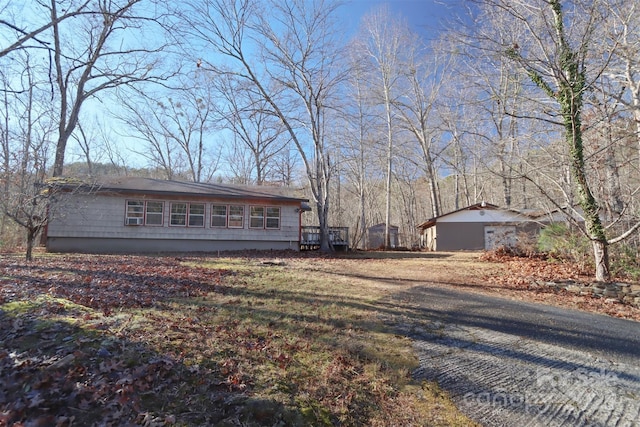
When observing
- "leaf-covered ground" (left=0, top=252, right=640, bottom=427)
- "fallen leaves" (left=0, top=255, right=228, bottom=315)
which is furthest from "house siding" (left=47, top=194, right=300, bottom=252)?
"leaf-covered ground" (left=0, top=252, right=640, bottom=427)

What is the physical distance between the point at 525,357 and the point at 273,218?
13694 millimetres

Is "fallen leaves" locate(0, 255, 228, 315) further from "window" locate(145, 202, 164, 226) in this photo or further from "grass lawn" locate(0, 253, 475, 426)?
"window" locate(145, 202, 164, 226)

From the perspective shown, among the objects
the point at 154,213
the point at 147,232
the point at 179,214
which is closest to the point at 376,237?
the point at 179,214

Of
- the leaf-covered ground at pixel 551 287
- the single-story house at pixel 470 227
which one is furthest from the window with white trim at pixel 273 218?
the single-story house at pixel 470 227

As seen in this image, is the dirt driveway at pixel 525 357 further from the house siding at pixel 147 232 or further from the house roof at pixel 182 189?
the house roof at pixel 182 189

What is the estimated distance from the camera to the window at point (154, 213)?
1459 centimetres

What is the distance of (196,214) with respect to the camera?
15250 millimetres

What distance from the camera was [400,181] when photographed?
3378 centimetres

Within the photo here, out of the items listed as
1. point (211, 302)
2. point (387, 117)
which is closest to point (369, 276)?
point (211, 302)

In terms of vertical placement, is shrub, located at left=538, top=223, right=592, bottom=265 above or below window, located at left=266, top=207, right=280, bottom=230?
below

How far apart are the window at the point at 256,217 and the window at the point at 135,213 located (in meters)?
4.91

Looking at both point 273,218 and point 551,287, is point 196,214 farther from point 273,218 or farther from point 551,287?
point 551,287

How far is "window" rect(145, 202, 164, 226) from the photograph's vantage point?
47.9ft

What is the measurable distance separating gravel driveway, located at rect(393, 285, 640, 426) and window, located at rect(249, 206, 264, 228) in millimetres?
11513
